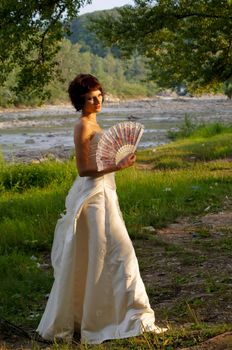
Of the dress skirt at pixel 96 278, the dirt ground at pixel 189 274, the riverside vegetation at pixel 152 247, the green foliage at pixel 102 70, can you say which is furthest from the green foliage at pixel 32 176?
the green foliage at pixel 102 70

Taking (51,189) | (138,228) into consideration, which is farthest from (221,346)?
(51,189)

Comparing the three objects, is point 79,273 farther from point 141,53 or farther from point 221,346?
point 141,53

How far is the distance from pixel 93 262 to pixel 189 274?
198 cm

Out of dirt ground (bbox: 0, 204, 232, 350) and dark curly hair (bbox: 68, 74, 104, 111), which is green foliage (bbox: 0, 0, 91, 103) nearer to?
dirt ground (bbox: 0, 204, 232, 350)

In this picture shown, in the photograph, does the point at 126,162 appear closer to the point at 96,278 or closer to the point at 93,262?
the point at 93,262

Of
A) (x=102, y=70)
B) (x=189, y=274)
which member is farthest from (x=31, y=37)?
(x=102, y=70)

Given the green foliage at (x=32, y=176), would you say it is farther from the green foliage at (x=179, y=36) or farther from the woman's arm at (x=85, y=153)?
the woman's arm at (x=85, y=153)

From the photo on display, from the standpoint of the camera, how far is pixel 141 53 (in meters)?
16.6

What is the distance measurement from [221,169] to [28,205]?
5906 millimetres

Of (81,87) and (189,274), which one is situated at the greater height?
(81,87)

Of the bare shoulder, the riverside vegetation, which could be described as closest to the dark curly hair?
the bare shoulder

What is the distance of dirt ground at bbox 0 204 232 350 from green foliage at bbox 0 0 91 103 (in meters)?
3.81

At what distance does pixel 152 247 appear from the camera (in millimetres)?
7781

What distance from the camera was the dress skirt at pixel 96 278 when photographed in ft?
15.5
